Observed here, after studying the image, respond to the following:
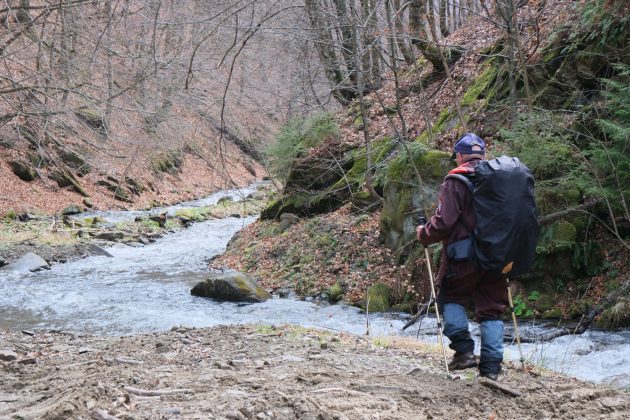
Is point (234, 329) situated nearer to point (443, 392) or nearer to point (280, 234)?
point (443, 392)

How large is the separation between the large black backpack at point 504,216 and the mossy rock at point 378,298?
6345 mm

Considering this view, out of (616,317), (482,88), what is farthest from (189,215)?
(616,317)

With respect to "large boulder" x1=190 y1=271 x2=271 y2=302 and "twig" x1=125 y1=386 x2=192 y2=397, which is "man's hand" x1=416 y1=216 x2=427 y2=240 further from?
"large boulder" x1=190 y1=271 x2=271 y2=302

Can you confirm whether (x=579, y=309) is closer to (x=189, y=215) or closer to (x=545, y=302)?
(x=545, y=302)

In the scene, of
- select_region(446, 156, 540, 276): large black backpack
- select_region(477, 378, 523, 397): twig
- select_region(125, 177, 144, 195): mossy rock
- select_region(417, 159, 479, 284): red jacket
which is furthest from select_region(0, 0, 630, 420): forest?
select_region(125, 177, 144, 195): mossy rock

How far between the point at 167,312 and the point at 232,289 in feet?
5.09

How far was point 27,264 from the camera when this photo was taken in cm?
1484

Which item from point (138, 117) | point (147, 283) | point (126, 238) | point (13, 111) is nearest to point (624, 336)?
point (138, 117)

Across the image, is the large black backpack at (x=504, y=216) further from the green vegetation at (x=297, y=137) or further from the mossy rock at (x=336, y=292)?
the green vegetation at (x=297, y=137)

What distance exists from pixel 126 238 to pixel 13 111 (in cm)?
1363

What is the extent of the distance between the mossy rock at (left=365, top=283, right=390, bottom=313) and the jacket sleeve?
6103mm

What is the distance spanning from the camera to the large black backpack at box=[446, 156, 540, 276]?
427cm

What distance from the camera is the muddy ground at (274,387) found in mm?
3564

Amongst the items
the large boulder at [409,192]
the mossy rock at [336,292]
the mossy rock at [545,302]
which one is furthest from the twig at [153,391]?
the mossy rock at [336,292]
